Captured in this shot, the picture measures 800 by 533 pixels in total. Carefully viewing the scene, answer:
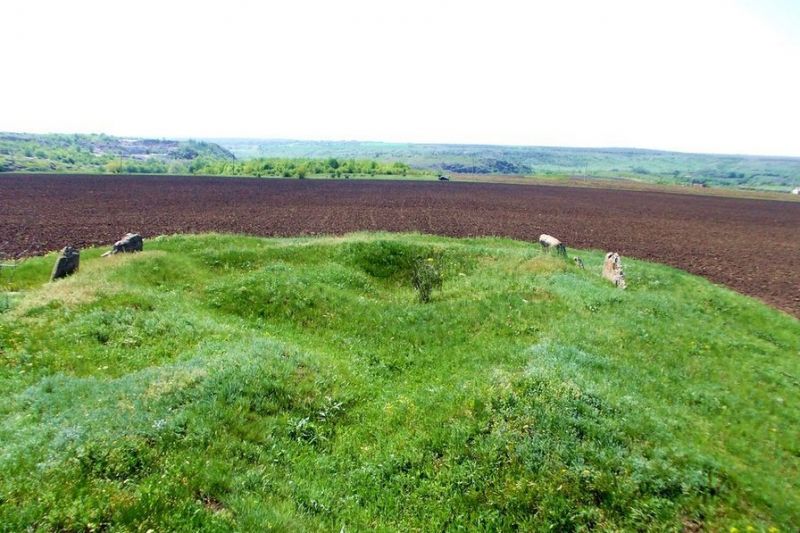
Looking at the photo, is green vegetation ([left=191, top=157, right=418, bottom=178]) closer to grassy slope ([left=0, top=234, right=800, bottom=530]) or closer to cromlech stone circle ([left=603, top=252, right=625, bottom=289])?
cromlech stone circle ([left=603, top=252, right=625, bottom=289])

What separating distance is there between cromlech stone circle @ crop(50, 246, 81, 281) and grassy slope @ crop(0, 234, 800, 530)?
2229 mm

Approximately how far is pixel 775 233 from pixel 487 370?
66.6 m

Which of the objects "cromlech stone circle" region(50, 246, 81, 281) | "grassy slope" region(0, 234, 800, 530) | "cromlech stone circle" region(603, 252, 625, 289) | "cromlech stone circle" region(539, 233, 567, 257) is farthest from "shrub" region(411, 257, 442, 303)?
"cromlech stone circle" region(50, 246, 81, 281)

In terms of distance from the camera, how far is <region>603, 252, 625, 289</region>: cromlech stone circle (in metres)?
26.0

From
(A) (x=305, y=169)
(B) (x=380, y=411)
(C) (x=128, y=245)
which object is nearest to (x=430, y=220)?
(C) (x=128, y=245)

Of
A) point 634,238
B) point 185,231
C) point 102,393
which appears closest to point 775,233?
point 634,238

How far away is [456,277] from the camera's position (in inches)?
1001

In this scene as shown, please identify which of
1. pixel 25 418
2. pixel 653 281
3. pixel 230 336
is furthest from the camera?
pixel 653 281

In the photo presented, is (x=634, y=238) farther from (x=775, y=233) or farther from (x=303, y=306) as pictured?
(x=303, y=306)

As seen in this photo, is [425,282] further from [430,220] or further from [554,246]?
[430,220]

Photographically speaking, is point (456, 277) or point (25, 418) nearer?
point (25, 418)

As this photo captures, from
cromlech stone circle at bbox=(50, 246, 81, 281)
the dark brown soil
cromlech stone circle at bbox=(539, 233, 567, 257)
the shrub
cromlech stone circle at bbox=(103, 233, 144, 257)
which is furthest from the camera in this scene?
the dark brown soil

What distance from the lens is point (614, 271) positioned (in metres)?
26.7

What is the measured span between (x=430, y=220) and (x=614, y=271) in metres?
33.4
